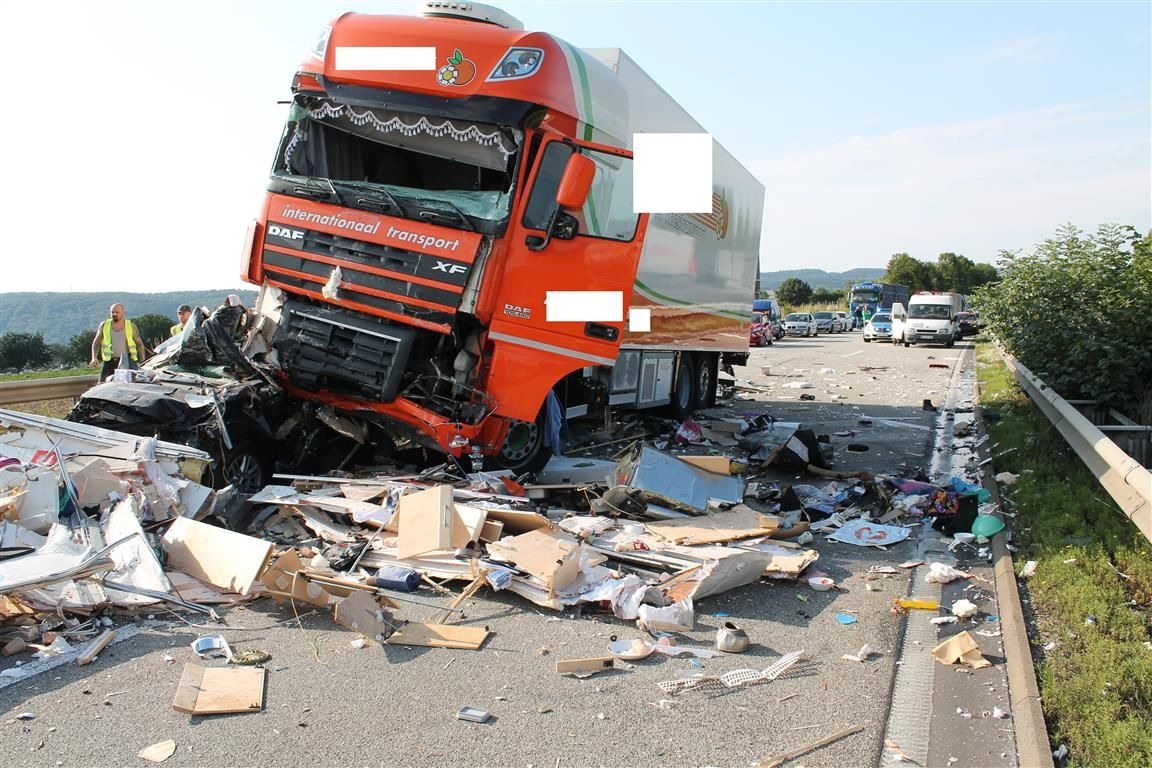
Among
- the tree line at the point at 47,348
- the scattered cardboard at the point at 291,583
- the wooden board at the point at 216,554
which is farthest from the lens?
the tree line at the point at 47,348

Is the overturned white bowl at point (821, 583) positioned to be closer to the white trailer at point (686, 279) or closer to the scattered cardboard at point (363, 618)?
the scattered cardboard at point (363, 618)

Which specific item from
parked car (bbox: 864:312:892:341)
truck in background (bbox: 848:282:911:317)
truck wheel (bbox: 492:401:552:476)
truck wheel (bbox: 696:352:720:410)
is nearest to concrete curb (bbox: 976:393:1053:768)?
truck wheel (bbox: 492:401:552:476)

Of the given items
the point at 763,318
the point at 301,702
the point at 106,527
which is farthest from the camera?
the point at 763,318

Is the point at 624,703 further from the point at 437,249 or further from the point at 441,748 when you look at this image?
the point at 437,249

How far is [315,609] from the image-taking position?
4906 millimetres

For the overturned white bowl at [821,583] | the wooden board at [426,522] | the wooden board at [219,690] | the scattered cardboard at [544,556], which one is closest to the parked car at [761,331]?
the overturned white bowl at [821,583]

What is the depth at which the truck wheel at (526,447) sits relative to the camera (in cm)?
778

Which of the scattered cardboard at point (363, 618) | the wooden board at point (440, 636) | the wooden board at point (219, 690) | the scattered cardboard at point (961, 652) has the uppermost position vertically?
the scattered cardboard at point (961, 652)

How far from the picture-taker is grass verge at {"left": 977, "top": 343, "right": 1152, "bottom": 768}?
3.62 metres

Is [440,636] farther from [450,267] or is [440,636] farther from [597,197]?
[597,197]

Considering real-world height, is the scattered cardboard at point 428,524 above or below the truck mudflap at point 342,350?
below

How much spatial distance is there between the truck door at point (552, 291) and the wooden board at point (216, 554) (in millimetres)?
2544

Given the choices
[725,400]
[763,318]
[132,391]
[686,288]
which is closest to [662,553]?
[132,391]

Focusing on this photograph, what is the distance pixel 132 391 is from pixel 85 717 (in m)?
3.60
